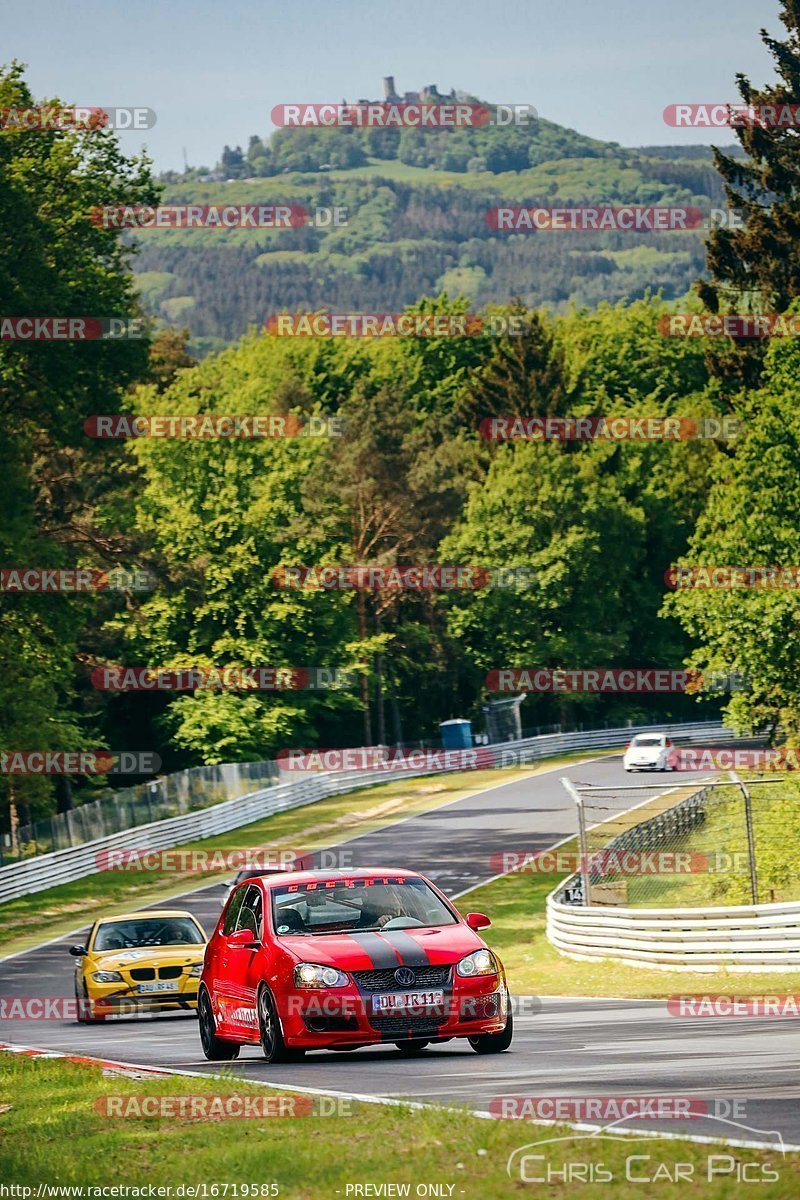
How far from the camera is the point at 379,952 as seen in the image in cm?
1302

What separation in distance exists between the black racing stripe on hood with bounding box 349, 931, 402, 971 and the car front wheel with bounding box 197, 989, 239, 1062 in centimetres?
202

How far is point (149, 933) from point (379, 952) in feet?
38.1

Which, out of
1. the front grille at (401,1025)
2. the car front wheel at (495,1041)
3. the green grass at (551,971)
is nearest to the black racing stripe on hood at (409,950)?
the front grille at (401,1025)

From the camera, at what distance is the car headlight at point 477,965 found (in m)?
13.1

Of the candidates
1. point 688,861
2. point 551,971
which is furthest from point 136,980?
point 688,861

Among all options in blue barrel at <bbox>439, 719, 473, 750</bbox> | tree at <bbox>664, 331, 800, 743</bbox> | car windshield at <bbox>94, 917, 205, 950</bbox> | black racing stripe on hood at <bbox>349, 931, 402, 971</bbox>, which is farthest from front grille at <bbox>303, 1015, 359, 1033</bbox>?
blue barrel at <bbox>439, 719, 473, 750</bbox>

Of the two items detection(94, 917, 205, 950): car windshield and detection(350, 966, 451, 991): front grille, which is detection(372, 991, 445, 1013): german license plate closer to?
detection(350, 966, 451, 991): front grille

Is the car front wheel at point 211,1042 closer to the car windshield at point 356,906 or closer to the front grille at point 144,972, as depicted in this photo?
the car windshield at point 356,906

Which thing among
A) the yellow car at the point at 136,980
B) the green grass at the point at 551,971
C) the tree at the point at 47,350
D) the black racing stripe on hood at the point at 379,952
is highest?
the tree at the point at 47,350

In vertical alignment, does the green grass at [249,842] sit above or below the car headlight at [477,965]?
below

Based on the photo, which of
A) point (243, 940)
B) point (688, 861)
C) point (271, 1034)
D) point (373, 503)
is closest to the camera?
point (271, 1034)

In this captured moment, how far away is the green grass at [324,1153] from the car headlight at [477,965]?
2.38 m

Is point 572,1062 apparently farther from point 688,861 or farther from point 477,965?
point 688,861

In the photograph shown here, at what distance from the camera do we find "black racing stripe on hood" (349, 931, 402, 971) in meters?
12.9
